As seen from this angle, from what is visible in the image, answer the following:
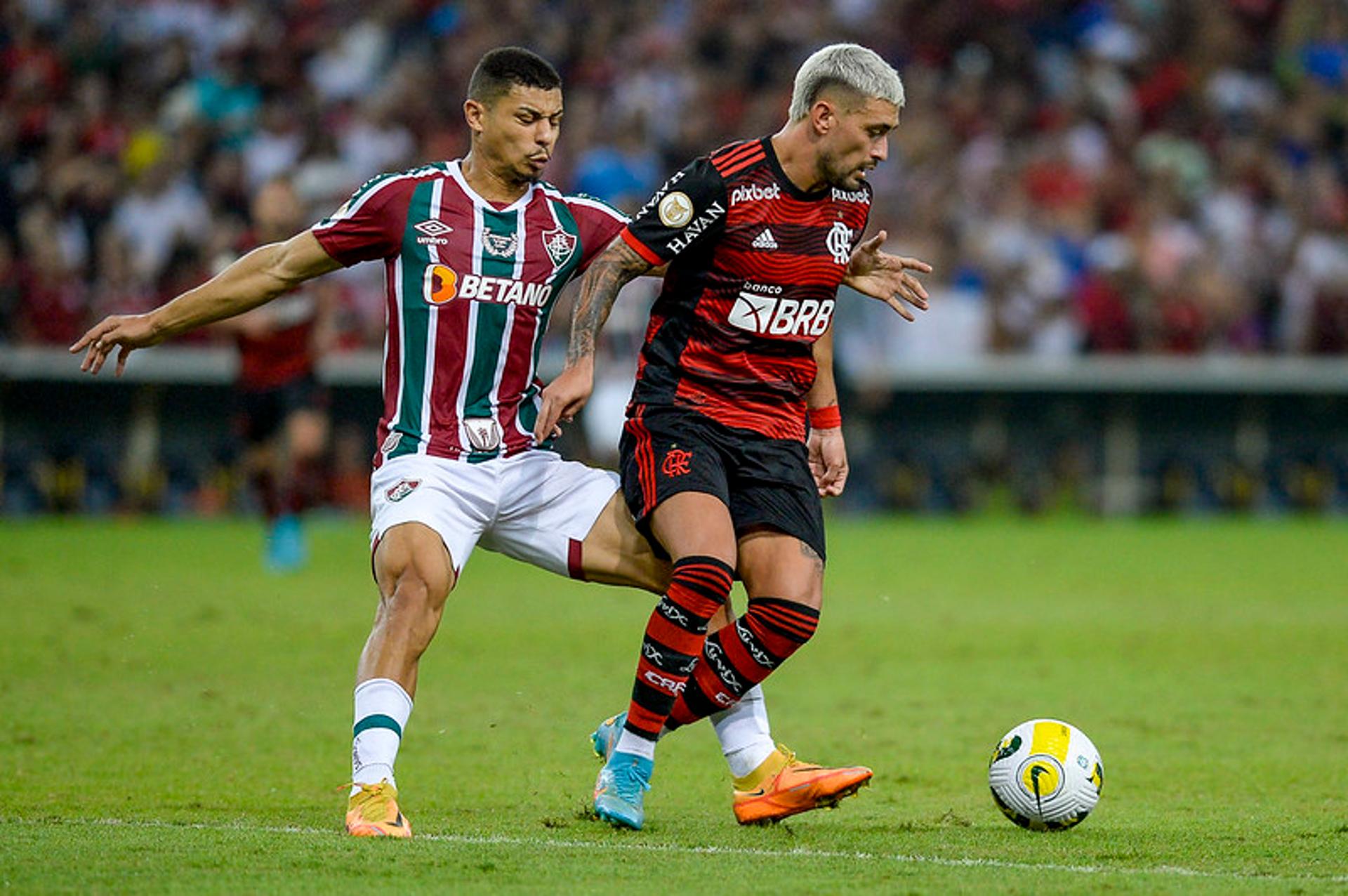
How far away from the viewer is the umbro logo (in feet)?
20.8

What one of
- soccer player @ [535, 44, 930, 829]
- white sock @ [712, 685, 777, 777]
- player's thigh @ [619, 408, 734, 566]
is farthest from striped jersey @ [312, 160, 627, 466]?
white sock @ [712, 685, 777, 777]

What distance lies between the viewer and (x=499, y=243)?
21.1 feet

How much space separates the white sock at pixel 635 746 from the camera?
6.11 metres

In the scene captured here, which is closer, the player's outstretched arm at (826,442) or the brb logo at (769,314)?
the brb logo at (769,314)

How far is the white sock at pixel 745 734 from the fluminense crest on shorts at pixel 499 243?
1.62m

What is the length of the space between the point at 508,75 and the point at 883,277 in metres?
1.44

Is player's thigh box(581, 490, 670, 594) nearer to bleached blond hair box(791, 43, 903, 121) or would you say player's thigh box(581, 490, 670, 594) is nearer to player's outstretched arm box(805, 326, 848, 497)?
player's outstretched arm box(805, 326, 848, 497)

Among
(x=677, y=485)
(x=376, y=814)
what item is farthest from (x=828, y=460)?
(x=376, y=814)

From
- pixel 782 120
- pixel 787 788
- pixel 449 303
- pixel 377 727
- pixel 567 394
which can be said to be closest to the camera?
pixel 377 727

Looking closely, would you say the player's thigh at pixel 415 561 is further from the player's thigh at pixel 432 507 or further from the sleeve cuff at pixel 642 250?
the sleeve cuff at pixel 642 250

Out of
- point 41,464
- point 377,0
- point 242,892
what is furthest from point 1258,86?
point 242,892

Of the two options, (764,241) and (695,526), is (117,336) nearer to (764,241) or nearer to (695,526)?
(695,526)

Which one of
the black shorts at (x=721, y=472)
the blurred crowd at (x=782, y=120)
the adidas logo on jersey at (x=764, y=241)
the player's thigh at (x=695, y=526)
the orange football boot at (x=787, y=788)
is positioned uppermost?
the blurred crowd at (x=782, y=120)

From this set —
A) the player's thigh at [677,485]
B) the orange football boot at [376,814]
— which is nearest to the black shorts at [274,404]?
the player's thigh at [677,485]
